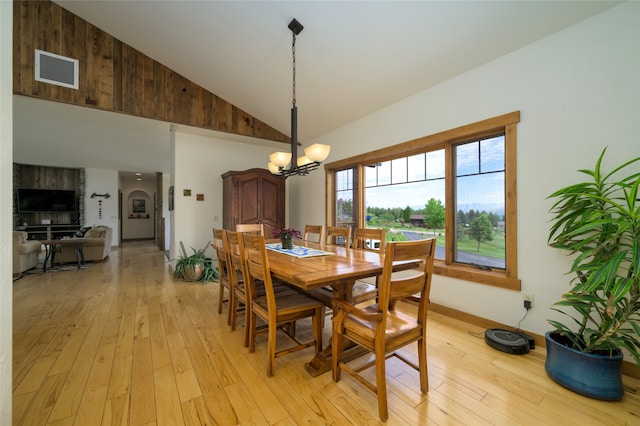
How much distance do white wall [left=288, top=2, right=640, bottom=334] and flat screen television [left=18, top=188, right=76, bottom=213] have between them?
1045cm

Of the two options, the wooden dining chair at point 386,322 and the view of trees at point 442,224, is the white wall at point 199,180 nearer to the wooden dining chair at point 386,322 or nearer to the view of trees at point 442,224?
the view of trees at point 442,224

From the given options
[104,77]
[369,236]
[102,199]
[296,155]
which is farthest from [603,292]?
[102,199]

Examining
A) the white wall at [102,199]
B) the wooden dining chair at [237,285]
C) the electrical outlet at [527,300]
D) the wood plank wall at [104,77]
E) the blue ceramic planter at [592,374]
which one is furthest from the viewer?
the white wall at [102,199]

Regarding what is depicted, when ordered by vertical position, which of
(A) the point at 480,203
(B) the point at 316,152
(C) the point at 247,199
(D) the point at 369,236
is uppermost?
(B) the point at 316,152

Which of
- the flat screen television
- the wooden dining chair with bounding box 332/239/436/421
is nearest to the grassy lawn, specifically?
the wooden dining chair with bounding box 332/239/436/421

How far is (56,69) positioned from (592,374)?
19.9 feet

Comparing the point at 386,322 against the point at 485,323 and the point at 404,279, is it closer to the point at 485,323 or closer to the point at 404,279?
the point at 404,279

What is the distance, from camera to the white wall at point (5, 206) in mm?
960

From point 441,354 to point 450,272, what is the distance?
0.98 m

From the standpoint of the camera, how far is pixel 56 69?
10.6 ft

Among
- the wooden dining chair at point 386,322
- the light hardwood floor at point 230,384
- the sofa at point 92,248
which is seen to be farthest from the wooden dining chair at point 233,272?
the sofa at point 92,248

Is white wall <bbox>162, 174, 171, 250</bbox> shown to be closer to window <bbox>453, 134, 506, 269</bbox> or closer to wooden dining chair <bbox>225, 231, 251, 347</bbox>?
wooden dining chair <bbox>225, 231, 251, 347</bbox>

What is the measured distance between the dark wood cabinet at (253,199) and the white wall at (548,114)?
3.04 meters

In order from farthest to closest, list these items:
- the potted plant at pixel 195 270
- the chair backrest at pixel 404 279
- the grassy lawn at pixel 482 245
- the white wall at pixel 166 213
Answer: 1. the white wall at pixel 166 213
2. the potted plant at pixel 195 270
3. the grassy lawn at pixel 482 245
4. the chair backrest at pixel 404 279
